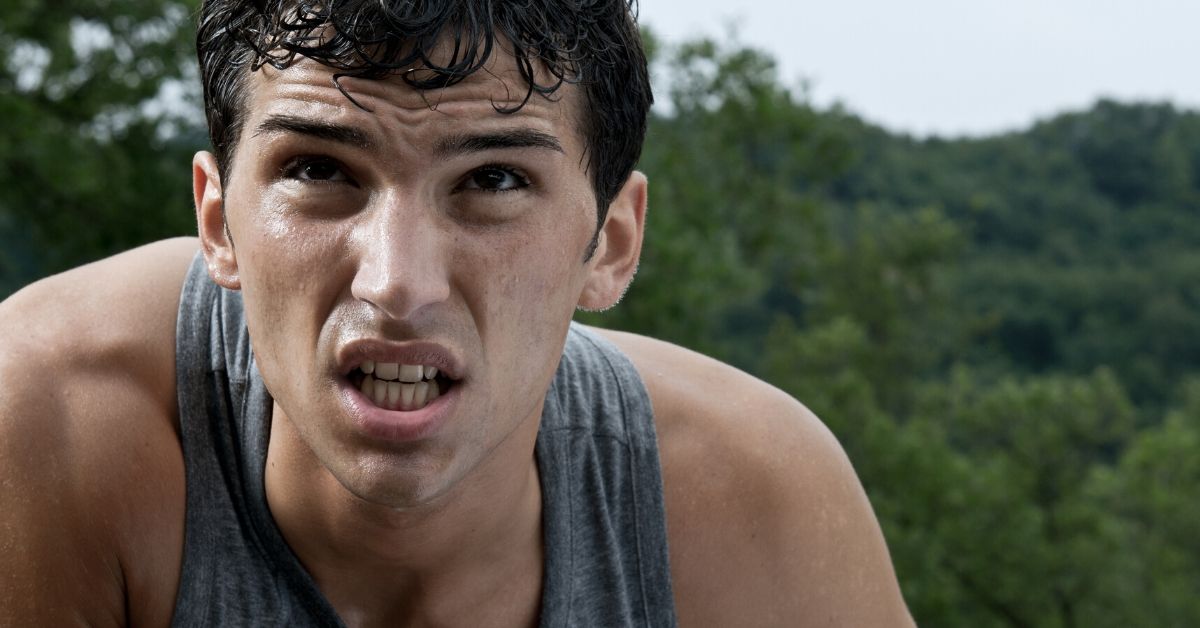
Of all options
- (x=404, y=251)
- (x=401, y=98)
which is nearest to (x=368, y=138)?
(x=401, y=98)

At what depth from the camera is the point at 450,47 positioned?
2451 mm

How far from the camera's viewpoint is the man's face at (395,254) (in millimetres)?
2416

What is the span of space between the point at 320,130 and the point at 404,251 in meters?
0.25

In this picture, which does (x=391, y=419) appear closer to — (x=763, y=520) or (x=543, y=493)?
(x=543, y=493)

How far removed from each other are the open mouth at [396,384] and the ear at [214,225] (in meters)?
0.41

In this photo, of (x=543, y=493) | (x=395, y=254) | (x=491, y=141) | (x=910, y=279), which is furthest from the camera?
(x=910, y=279)

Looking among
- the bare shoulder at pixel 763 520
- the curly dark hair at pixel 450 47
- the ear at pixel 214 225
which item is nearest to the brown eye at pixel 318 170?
the curly dark hair at pixel 450 47

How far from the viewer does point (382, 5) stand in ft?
7.93

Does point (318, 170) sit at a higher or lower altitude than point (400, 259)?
higher

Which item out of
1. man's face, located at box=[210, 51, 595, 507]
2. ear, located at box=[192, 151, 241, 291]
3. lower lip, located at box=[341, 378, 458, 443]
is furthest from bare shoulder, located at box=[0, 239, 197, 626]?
lower lip, located at box=[341, 378, 458, 443]

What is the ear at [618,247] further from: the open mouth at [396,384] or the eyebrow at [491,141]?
the open mouth at [396,384]

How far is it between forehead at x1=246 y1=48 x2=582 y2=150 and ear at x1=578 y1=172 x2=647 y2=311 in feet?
1.32

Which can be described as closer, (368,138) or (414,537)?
(368,138)

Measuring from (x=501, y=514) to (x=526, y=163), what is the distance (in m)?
0.78
